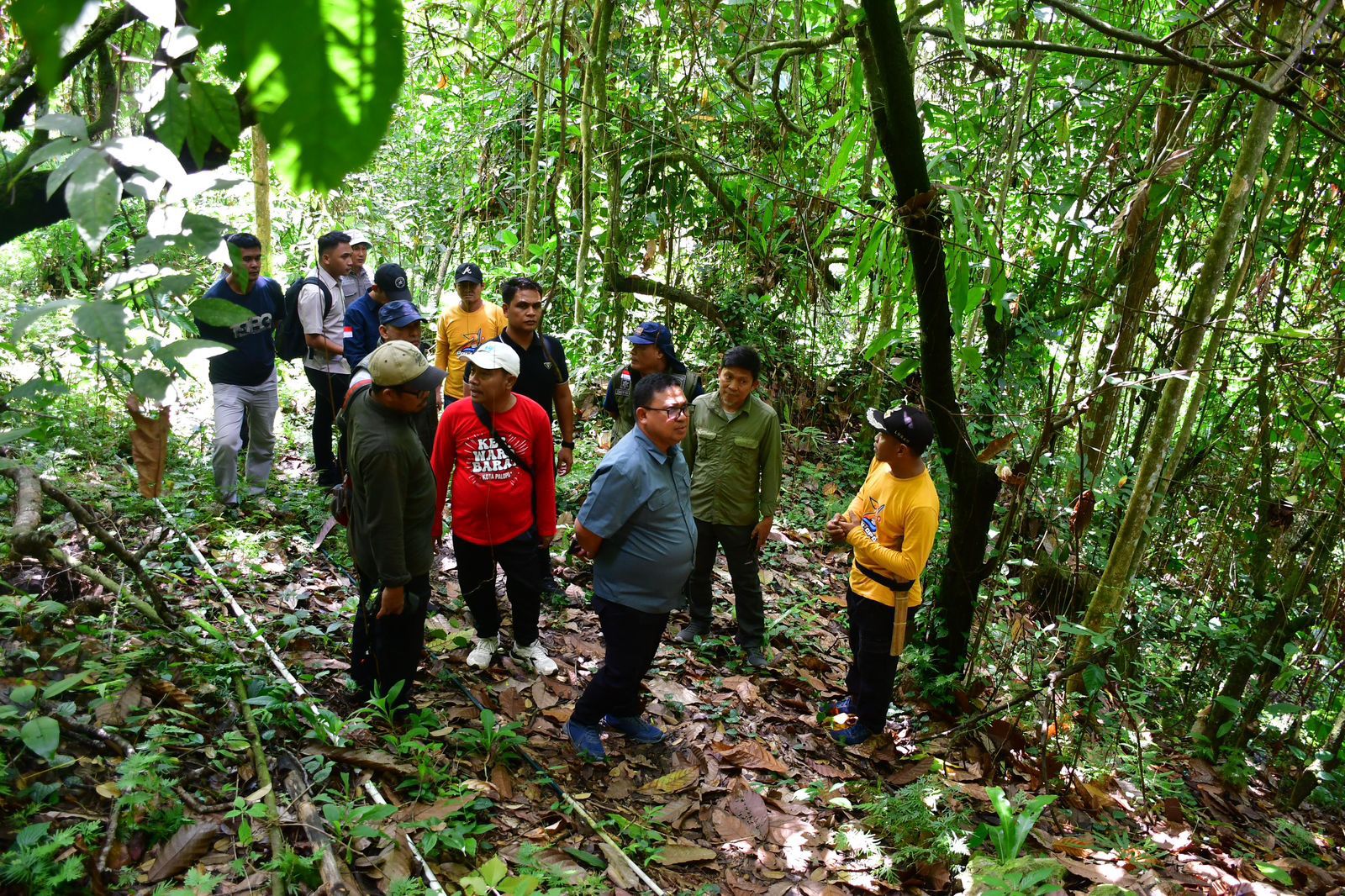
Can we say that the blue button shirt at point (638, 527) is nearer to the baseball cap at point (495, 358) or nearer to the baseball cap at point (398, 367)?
the baseball cap at point (495, 358)

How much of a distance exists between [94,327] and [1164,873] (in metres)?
4.71

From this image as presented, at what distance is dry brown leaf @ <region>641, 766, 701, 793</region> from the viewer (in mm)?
4082

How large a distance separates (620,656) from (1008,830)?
6.00ft

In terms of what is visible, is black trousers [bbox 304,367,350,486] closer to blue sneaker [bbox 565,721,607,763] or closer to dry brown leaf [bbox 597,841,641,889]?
blue sneaker [bbox 565,721,607,763]

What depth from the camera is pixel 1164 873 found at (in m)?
4.02

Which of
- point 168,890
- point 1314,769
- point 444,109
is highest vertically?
point 444,109

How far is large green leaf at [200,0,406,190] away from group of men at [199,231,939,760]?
3.13 m

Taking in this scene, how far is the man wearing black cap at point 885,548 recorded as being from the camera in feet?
14.3

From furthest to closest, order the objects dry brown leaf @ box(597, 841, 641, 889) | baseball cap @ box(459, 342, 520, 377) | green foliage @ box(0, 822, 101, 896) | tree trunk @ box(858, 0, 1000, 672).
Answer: baseball cap @ box(459, 342, 520, 377) < tree trunk @ box(858, 0, 1000, 672) < dry brown leaf @ box(597, 841, 641, 889) < green foliage @ box(0, 822, 101, 896)

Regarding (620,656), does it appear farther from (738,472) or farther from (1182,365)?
(1182,365)

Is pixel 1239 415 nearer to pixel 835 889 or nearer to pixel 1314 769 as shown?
pixel 1314 769

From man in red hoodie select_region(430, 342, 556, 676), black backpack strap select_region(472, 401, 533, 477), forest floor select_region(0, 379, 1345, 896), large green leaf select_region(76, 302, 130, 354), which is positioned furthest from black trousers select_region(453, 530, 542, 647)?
large green leaf select_region(76, 302, 130, 354)

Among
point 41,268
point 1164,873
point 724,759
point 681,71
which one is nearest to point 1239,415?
point 1164,873

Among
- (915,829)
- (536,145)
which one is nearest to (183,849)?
(915,829)
